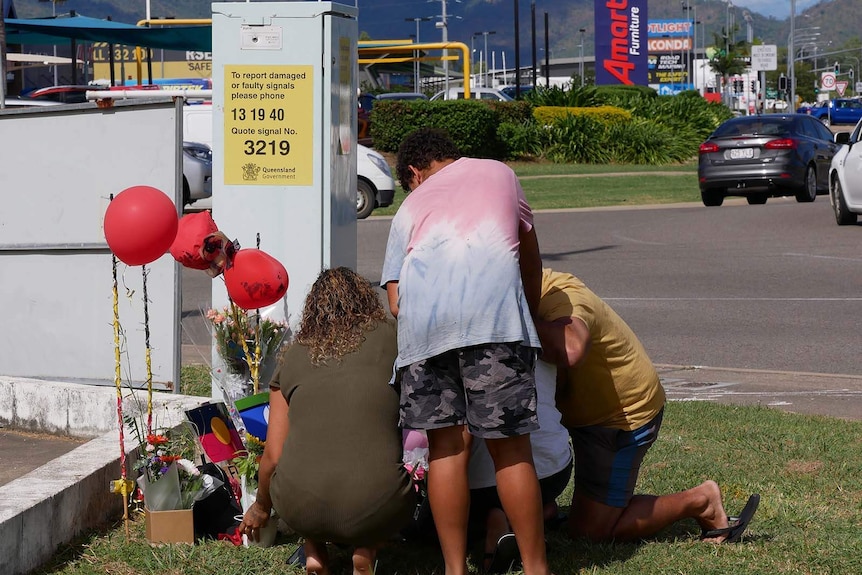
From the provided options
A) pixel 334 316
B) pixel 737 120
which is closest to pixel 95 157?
pixel 334 316

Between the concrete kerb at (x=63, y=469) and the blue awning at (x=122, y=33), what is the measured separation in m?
13.5

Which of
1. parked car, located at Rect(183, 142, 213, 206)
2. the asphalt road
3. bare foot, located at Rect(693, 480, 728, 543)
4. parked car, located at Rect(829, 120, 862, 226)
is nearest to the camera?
bare foot, located at Rect(693, 480, 728, 543)

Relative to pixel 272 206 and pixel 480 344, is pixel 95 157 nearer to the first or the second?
pixel 272 206

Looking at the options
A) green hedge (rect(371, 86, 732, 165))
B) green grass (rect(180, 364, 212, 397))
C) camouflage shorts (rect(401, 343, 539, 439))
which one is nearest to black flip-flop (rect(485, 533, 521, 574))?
camouflage shorts (rect(401, 343, 539, 439))

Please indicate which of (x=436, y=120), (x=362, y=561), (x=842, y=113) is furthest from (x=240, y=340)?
(x=842, y=113)

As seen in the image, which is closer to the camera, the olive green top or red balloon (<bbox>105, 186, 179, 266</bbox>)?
the olive green top

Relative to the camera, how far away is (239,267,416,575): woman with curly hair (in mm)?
4203

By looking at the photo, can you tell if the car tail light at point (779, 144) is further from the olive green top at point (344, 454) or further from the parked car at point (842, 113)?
the parked car at point (842, 113)

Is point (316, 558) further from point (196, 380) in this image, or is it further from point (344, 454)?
point (196, 380)

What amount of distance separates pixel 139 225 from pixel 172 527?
1.17 meters

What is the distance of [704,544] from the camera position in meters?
4.73

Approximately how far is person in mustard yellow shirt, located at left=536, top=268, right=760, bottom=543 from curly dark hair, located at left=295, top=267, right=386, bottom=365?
0.71m

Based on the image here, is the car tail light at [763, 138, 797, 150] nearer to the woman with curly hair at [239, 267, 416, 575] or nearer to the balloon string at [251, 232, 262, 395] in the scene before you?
the balloon string at [251, 232, 262, 395]

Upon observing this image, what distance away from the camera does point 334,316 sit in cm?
432
